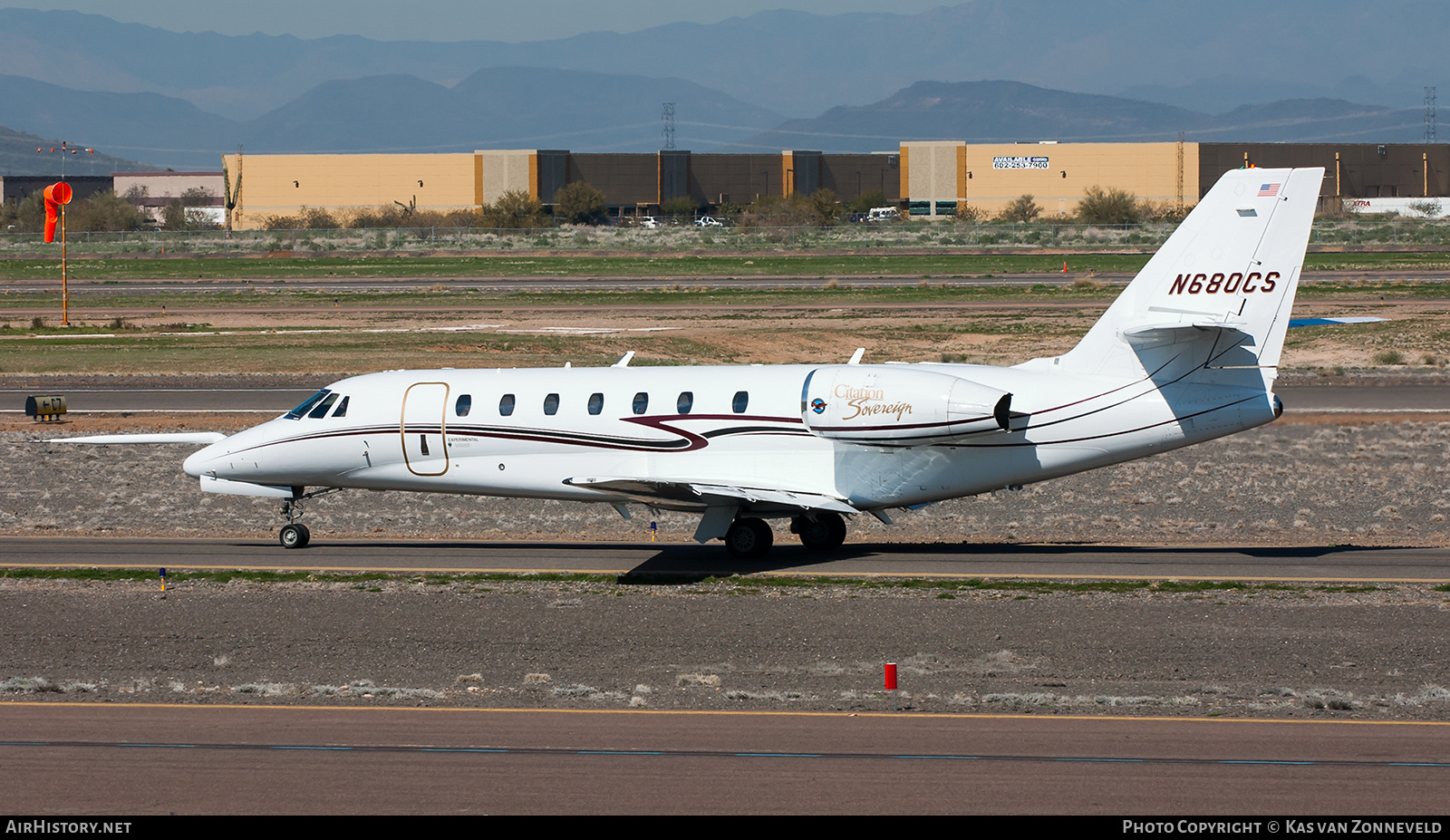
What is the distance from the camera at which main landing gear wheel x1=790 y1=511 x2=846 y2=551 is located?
24625 mm

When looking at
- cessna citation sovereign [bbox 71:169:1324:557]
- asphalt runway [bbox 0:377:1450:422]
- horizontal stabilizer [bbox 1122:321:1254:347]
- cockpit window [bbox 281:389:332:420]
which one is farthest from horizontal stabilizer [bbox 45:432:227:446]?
horizontal stabilizer [bbox 1122:321:1254:347]

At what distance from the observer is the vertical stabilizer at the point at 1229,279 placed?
21219 millimetres

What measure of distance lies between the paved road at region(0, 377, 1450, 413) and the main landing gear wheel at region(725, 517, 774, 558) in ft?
59.4

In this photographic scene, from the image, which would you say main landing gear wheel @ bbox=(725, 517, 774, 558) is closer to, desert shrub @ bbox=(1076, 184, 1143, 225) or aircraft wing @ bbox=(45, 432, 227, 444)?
aircraft wing @ bbox=(45, 432, 227, 444)

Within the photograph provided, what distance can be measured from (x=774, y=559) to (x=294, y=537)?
842 centimetres

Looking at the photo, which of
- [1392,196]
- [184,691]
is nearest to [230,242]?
[1392,196]

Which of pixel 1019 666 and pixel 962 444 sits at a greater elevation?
pixel 962 444

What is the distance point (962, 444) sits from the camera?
22.5 m

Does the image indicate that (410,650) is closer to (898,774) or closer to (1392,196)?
(898,774)

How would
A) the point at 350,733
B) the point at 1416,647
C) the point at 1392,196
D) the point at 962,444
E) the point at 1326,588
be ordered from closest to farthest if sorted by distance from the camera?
1. the point at 350,733
2. the point at 1416,647
3. the point at 1326,588
4. the point at 962,444
5. the point at 1392,196

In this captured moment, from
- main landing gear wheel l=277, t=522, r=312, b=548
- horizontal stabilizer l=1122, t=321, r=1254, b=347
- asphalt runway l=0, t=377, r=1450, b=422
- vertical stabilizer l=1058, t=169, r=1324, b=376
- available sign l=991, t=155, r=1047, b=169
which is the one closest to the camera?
vertical stabilizer l=1058, t=169, r=1324, b=376

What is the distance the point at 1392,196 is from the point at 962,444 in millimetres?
145376

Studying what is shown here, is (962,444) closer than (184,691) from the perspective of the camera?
No

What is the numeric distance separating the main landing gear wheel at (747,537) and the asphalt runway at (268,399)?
17.9m
